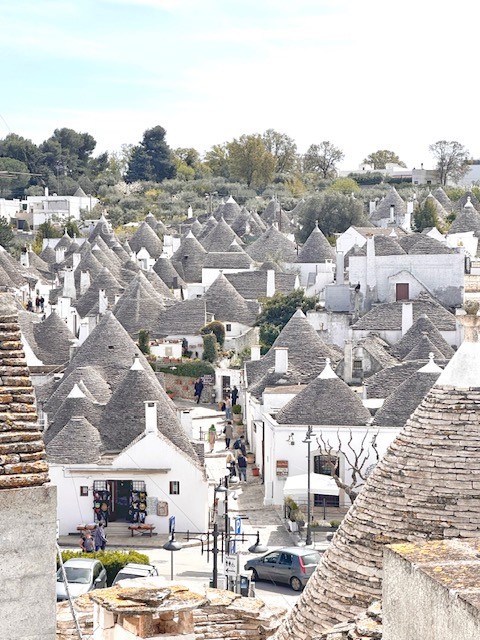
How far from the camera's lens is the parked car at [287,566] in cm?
2825

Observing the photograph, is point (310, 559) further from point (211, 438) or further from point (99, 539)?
point (211, 438)

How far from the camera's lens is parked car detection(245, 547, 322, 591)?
28250 mm

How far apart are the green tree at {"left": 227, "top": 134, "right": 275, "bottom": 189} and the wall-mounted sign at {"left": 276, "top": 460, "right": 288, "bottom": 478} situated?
10415cm

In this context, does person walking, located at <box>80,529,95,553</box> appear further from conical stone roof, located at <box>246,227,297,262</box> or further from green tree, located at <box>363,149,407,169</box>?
green tree, located at <box>363,149,407,169</box>

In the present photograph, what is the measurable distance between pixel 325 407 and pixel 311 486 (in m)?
4.19

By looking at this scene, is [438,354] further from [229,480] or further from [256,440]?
[229,480]

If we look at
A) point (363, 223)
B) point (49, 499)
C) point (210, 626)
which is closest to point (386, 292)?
point (363, 223)

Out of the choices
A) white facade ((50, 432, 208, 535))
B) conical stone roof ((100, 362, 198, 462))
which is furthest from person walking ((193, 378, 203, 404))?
white facade ((50, 432, 208, 535))

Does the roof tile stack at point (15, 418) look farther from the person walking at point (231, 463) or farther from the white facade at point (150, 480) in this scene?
the person walking at point (231, 463)

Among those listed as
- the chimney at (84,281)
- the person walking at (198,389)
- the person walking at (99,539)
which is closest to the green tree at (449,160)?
the chimney at (84,281)

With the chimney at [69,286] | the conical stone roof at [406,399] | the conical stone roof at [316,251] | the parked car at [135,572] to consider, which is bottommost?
the parked car at [135,572]

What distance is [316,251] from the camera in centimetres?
8106

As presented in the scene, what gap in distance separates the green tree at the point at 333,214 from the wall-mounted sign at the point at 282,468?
55342mm

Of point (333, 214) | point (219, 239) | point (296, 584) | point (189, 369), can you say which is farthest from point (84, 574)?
point (333, 214)
